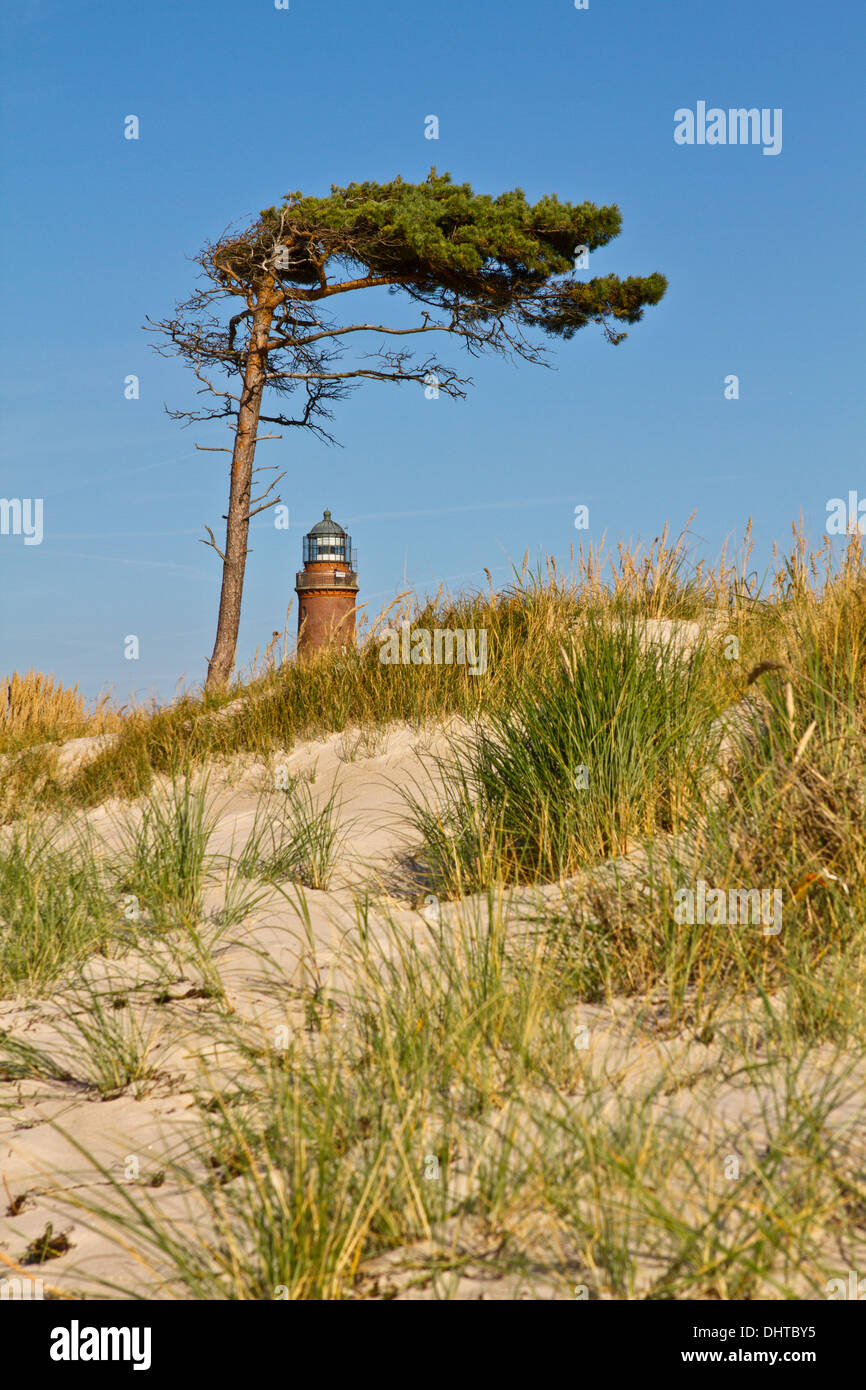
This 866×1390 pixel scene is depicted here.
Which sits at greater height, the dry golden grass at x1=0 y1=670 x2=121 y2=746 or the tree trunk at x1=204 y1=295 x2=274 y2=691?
the tree trunk at x1=204 y1=295 x2=274 y2=691

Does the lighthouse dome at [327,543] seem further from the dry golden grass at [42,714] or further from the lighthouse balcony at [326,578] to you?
the dry golden grass at [42,714]

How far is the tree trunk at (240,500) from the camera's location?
15.0m

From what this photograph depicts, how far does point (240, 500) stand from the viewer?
1497 centimetres

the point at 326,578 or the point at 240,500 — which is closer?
the point at 240,500

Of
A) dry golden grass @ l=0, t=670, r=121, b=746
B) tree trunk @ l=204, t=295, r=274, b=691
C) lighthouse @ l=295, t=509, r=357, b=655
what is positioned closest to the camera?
dry golden grass @ l=0, t=670, r=121, b=746

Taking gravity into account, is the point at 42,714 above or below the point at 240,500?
below

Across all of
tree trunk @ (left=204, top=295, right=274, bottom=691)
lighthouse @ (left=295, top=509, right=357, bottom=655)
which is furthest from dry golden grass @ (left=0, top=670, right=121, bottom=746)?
lighthouse @ (left=295, top=509, right=357, bottom=655)

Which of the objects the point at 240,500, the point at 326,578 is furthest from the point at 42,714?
the point at 326,578

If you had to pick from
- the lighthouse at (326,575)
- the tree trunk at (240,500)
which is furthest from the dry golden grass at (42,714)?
the lighthouse at (326,575)

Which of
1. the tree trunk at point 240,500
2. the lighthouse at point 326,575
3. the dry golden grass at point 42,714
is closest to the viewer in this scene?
the dry golden grass at point 42,714

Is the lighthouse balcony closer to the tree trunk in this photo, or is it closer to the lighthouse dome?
the lighthouse dome

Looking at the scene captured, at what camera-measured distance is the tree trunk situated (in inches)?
589

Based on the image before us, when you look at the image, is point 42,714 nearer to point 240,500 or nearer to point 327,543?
point 240,500
